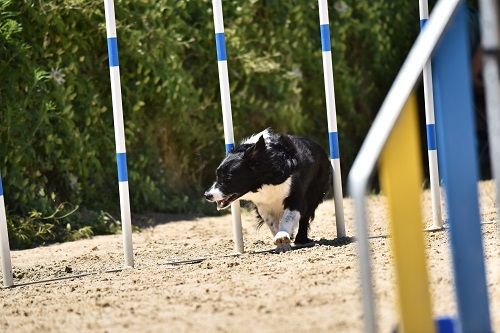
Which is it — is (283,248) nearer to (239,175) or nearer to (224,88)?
(239,175)

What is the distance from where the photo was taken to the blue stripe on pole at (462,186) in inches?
125

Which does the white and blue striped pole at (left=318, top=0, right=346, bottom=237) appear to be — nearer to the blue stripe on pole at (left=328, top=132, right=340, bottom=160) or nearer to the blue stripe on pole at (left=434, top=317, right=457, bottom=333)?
the blue stripe on pole at (left=328, top=132, right=340, bottom=160)

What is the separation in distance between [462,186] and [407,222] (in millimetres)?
323

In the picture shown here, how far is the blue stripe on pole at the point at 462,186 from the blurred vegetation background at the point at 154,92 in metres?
4.96

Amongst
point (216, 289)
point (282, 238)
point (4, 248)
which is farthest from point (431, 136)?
point (4, 248)

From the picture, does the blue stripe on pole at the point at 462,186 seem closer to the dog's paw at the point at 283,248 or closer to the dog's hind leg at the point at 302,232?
the dog's paw at the point at 283,248

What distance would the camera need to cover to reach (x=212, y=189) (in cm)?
648

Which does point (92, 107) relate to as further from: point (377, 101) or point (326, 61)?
point (377, 101)

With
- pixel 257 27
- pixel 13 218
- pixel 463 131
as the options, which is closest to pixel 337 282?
pixel 463 131

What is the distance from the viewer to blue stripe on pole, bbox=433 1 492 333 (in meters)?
3.18

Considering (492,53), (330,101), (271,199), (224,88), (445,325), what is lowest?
(445,325)

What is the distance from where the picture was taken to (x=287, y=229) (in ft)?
20.8

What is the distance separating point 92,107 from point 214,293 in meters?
3.81

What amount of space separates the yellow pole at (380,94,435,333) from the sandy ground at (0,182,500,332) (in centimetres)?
74
